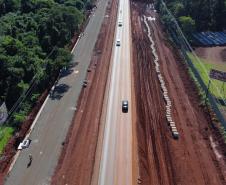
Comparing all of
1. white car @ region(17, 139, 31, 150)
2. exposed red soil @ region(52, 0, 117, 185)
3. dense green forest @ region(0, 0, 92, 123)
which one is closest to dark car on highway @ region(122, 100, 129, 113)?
exposed red soil @ region(52, 0, 117, 185)

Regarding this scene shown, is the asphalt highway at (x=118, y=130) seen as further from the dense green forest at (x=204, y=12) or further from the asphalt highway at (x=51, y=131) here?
the dense green forest at (x=204, y=12)

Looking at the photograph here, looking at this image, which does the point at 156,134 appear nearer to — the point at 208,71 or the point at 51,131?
the point at 51,131

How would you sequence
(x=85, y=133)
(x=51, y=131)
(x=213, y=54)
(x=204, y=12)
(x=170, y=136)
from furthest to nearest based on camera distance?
(x=204, y=12), (x=213, y=54), (x=51, y=131), (x=85, y=133), (x=170, y=136)

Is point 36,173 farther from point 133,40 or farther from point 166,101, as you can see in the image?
point 133,40

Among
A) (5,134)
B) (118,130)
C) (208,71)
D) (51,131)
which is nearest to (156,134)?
(118,130)

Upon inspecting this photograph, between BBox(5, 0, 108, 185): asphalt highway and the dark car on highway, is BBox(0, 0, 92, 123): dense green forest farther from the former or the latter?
the dark car on highway
